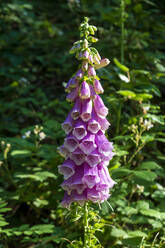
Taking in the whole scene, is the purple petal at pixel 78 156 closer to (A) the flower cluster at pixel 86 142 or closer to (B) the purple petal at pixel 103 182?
(A) the flower cluster at pixel 86 142

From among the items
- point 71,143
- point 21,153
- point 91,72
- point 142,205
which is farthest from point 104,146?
point 21,153

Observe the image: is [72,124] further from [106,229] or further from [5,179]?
[5,179]

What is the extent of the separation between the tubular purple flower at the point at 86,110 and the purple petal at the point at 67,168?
29 centimetres

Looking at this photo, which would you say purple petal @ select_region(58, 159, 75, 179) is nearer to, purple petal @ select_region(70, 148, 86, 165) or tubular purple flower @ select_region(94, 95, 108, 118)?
purple petal @ select_region(70, 148, 86, 165)

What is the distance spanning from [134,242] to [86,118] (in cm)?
110

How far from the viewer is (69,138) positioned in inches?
76.9

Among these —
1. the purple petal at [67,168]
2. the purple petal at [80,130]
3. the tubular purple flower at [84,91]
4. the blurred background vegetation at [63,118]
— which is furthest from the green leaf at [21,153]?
the tubular purple flower at [84,91]

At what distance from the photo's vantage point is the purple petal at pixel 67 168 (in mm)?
1959

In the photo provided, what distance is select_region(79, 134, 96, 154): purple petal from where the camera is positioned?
1.92 meters

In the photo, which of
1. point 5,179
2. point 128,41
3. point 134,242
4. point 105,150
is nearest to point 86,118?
point 105,150

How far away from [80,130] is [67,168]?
263 mm

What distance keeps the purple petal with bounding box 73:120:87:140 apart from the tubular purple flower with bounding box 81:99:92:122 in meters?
0.04

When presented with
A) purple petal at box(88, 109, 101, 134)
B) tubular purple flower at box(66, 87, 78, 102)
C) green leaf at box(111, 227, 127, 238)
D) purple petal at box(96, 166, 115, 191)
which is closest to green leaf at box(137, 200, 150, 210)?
green leaf at box(111, 227, 127, 238)

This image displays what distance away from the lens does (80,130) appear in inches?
77.9
